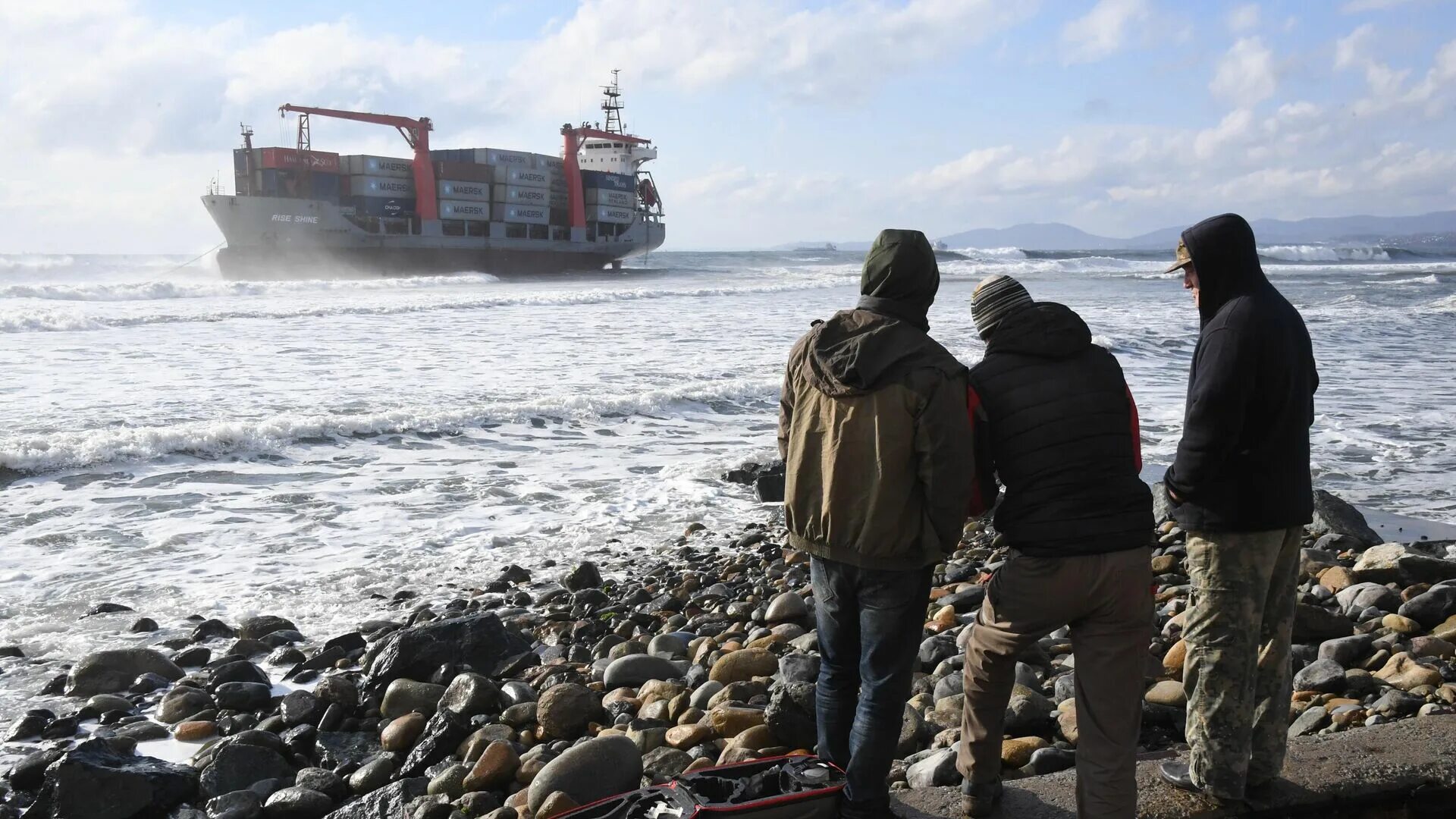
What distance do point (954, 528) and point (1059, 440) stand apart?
35 cm

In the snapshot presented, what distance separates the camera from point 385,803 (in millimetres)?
3613

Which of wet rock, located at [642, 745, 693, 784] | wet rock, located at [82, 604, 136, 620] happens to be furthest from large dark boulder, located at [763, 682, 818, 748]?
wet rock, located at [82, 604, 136, 620]

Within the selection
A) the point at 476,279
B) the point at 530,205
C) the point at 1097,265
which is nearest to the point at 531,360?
the point at 476,279

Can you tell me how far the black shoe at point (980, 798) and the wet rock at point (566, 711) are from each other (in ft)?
6.04

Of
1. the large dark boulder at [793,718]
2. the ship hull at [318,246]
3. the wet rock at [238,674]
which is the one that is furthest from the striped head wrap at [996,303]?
the ship hull at [318,246]

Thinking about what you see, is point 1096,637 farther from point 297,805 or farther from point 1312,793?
point 297,805

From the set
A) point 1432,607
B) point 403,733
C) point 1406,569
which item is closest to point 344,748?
point 403,733

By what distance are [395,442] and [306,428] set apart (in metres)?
1.00

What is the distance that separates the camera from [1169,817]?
9.14ft

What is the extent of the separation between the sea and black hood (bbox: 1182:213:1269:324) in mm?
4963

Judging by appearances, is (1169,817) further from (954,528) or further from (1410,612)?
(1410,612)

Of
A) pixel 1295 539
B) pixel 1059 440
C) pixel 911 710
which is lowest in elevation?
pixel 911 710

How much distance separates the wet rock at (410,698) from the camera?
14.9ft

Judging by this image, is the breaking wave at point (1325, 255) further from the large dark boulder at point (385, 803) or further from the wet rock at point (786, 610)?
the large dark boulder at point (385, 803)
